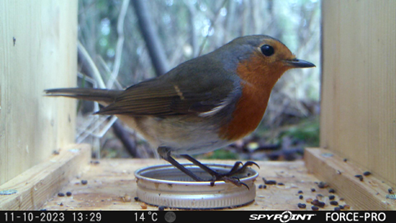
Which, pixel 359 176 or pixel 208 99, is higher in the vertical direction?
pixel 208 99

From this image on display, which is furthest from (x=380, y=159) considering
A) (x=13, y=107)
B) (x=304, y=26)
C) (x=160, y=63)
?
(x=304, y=26)

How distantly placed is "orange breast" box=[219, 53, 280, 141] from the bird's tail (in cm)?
88

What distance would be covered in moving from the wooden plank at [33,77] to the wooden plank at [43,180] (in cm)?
6

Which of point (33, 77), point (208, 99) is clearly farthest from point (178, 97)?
point (33, 77)

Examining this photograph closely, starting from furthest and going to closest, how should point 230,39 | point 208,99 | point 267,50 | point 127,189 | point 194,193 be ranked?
point 230,39 < point 127,189 < point 267,50 < point 208,99 < point 194,193

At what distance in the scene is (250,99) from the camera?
2.20 metres

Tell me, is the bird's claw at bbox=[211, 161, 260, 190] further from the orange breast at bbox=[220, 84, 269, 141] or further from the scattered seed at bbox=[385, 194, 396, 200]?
A: the scattered seed at bbox=[385, 194, 396, 200]

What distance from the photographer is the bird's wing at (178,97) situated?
86.0 inches

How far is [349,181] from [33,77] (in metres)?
1.97

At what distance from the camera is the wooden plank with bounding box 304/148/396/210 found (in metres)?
1.84

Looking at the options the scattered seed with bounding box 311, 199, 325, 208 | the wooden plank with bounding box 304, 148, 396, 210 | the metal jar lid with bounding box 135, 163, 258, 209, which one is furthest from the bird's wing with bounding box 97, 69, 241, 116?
the wooden plank with bounding box 304, 148, 396, 210

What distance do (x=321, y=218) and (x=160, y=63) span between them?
10.4 ft

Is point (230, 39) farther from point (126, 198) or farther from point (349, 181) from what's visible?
point (126, 198)

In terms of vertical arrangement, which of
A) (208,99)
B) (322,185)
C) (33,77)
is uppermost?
(33,77)
